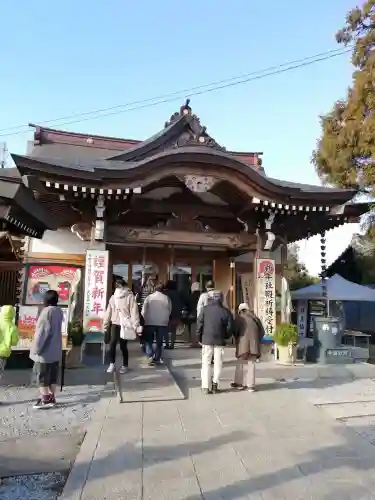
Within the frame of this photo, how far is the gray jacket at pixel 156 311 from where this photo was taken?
7.99 metres

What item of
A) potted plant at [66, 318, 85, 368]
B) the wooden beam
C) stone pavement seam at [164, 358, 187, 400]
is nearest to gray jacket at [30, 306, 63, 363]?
stone pavement seam at [164, 358, 187, 400]

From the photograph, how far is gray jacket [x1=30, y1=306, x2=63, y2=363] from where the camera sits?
585 cm

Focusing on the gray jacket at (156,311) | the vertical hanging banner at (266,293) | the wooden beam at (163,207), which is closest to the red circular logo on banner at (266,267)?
the vertical hanging banner at (266,293)

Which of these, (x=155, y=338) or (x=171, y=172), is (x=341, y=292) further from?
(x=155, y=338)

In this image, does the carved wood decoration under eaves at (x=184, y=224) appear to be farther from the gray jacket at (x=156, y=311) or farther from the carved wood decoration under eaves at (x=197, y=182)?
the gray jacket at (x=156, y=311)

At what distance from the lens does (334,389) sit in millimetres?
7199

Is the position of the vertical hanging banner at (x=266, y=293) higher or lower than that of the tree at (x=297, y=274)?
lower

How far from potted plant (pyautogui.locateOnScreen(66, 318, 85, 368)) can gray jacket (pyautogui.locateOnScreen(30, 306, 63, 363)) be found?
87.4 inches

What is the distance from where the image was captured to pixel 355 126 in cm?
1262

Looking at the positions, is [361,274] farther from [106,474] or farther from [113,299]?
[106,474]

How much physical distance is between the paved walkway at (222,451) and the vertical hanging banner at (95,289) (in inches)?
106

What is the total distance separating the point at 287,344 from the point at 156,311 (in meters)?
3.15

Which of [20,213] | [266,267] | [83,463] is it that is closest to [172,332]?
[266,267]

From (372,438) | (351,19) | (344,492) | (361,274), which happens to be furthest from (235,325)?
(361,274)
